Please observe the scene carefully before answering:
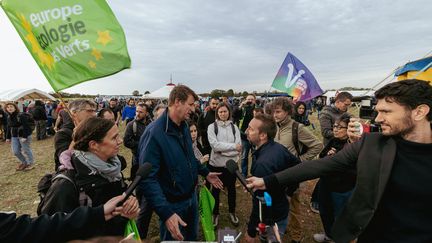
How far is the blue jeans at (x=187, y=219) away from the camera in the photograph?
2506mm

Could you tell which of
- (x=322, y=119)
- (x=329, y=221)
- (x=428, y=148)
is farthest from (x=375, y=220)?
(x=322, y=119)

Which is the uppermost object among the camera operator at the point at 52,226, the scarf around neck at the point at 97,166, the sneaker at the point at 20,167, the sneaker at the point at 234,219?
the scarf around neck at the point at 97,166

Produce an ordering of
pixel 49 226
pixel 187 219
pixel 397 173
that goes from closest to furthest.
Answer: pixel 49 226
pixel 397 173
pixel 187 219

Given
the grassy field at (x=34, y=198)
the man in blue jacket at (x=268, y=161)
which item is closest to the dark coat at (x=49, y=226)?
the man in blue jacket at (x=268, y=161)

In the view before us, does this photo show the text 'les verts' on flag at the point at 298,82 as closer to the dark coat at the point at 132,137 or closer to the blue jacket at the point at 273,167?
the dark coat at the point at 132,137

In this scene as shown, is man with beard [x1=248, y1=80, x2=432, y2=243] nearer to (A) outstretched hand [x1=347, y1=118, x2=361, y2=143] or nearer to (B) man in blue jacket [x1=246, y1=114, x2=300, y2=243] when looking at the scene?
(B) man in blue jacket [x1=246, y1=114, x2=300, y2=243]

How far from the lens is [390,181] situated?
5.04 ft

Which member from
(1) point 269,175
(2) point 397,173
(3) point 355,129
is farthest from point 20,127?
(2) point 397,173

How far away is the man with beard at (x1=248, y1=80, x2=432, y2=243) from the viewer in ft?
4.86

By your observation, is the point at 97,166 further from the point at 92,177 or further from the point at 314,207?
the point at 314,207

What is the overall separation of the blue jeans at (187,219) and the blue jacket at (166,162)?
2.7 inches

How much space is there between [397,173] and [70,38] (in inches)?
143

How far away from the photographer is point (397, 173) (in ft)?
5.01

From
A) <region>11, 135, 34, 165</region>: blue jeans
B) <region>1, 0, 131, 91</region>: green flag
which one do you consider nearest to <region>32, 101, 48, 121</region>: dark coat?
<region>11, 135, 34, 165</region>: blue jeans
